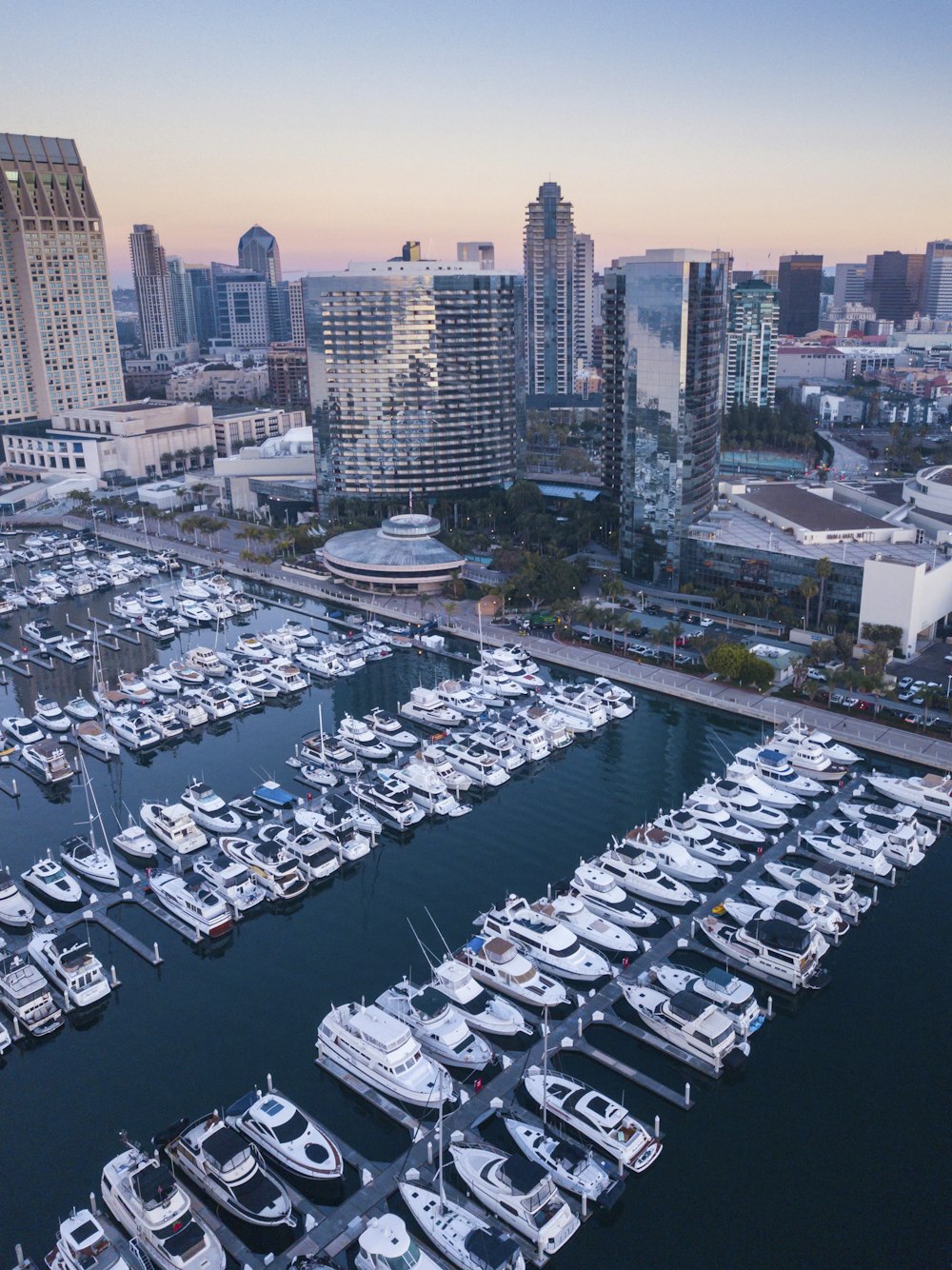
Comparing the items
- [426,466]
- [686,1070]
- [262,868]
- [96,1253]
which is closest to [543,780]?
[262,868]

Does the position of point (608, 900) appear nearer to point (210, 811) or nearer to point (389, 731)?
point (210, 811)

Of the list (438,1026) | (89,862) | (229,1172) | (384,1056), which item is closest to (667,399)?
(89,862)

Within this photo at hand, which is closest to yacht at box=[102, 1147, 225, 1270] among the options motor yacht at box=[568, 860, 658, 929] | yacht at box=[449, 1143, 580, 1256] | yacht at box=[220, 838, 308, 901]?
yacht at box=[449, 1143, 580, 1256]

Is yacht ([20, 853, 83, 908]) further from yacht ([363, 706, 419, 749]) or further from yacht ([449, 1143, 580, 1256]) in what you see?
yacht ([449, 1143, 580, 1256])

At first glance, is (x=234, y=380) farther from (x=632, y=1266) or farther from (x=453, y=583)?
(x=632, y=1266)

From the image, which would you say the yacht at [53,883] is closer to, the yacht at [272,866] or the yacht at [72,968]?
the yacht at [72,968]

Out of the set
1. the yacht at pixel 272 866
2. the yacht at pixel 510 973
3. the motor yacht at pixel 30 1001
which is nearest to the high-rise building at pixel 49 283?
the yacht at pixel 272 866
